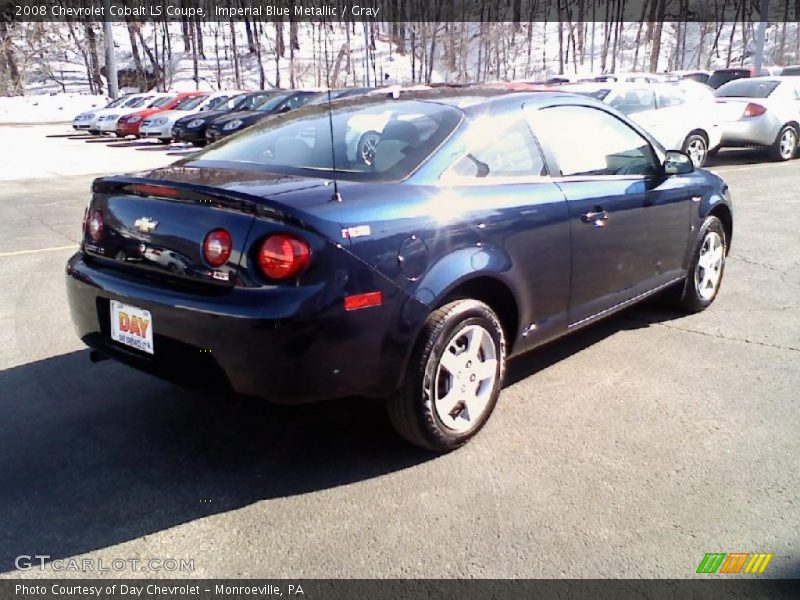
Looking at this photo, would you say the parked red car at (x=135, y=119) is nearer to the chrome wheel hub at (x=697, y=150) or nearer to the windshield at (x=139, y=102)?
the windshield at (x=139, y=102)

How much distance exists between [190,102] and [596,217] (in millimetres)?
23457

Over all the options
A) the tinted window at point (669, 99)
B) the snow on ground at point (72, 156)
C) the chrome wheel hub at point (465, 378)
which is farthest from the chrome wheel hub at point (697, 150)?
the chrome wheel hub at point (465, 378)

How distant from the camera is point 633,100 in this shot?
1267 cm

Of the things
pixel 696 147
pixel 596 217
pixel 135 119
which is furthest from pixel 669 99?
pixel 135 119

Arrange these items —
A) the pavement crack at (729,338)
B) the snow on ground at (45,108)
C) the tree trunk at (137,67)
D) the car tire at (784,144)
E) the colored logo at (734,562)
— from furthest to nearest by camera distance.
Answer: the tree trunk at (137,67)
the snow on ground at (45,108)
the car tire at (784,144)
the pavement crack at (729,338)
the colored logo at (734,562)

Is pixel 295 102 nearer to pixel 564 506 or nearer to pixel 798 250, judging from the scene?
pixel 798 250

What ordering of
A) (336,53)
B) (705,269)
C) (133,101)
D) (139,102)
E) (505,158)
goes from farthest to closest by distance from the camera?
(336,53) → (133,101) → (139,102) → (705,269) → (505,158)

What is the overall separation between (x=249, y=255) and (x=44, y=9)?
6285 centimetres

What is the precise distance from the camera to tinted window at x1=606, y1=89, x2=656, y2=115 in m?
12.6

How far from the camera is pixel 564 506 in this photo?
9.20 ft

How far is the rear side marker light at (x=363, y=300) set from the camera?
2697mm

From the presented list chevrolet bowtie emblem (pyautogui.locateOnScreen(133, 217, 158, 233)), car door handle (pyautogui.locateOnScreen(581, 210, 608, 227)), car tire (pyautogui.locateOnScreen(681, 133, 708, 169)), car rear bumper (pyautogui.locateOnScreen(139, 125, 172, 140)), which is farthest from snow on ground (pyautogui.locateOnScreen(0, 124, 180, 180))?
car door handle (pyautogui.locateOnScreen(581, 210, 608, 227))

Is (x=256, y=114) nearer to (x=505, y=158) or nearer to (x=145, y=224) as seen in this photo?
(x=505, y=158)

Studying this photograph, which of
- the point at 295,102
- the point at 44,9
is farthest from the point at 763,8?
the point at 44,9
